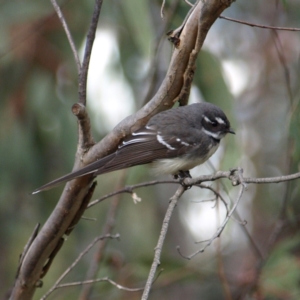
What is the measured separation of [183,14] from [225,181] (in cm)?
111

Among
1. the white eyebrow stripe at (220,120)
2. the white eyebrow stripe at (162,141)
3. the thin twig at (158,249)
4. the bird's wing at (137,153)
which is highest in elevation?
the white eyebrow stripe at (220,120)

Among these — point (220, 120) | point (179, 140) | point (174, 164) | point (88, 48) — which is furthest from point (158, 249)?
point (220, 120)

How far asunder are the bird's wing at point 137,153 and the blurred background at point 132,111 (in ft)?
0.89

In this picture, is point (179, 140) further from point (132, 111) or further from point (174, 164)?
point (132, 111)

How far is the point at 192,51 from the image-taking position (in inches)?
82.6

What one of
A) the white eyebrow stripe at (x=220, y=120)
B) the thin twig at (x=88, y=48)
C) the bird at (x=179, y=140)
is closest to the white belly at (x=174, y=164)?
the bird at (x=179, y=140)

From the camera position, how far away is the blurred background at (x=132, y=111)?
11.0 ft

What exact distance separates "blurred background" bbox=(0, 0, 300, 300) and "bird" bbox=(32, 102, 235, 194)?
14cm

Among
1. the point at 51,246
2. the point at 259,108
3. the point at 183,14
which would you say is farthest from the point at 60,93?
the point at 259,108

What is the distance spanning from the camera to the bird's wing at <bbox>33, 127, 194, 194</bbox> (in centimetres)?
224

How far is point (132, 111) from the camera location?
4.13 metres

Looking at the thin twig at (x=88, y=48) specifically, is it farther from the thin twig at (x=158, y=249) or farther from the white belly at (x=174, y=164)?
the white belly at (x=174, y=164)

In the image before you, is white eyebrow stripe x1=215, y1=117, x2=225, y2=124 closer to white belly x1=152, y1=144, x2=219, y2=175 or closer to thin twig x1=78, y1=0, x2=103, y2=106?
white belly x1=152, y1=144, x2=219, y2=175

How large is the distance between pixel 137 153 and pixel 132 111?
1.36 m
